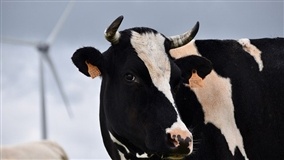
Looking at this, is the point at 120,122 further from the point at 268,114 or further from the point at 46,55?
the point at 46,55

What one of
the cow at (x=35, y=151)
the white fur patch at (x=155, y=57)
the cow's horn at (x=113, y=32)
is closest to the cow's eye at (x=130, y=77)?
the white fur patch at (x=155, y=57)

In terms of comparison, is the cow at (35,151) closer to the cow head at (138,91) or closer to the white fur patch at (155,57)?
the cow head at (138,91)

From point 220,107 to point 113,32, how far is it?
2021mm

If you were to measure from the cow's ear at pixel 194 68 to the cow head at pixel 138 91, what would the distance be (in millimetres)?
342

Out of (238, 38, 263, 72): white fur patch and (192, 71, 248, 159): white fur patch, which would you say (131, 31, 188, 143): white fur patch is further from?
(238, 38, 263, 72): white fur patch

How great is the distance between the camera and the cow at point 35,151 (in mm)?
32438

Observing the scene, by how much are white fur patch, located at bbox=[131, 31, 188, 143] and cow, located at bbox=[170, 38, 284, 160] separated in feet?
2.23

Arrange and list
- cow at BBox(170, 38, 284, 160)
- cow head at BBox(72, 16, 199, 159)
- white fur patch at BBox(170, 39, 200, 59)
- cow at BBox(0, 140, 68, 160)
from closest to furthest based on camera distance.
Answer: cow head at BBox(72, 16, 199, 159) → cow at BBox(170, 38, 284, 160) → white fur patch at BBox(170, 39, 200, 59) → cow at BBox(0, 140, 68, 160)

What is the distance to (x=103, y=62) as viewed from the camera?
39.7ft

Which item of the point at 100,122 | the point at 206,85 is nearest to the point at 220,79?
the point at 206,85

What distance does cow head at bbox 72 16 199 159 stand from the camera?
36.2 ft

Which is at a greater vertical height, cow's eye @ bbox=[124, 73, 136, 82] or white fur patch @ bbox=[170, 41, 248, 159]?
cow's eye @ bbox=[124, 73, 136, 82]

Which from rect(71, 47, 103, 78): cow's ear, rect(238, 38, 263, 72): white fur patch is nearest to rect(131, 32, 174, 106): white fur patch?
rect(71, 47, 103, 78): cow's ear

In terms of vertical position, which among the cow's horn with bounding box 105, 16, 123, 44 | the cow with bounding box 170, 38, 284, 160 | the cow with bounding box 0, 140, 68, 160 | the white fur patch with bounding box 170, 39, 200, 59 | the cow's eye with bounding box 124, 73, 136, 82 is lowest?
the cow with bounding box 0, 140, 68, 160
